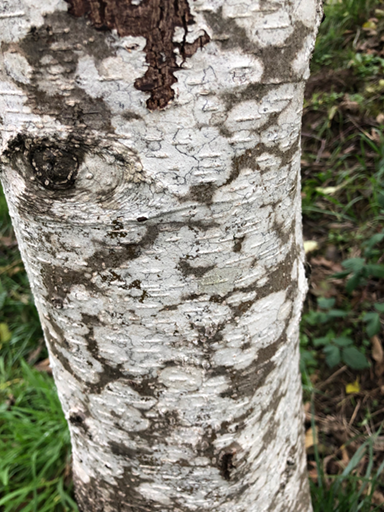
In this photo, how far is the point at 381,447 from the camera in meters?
1.77

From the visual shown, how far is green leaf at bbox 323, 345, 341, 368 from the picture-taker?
6.15ft

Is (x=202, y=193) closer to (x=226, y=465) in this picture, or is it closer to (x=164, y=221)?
(x=164, y=221)

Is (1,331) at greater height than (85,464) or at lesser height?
lesser

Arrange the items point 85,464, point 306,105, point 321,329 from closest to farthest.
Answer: point 85,464, point 321,329, point 306,105

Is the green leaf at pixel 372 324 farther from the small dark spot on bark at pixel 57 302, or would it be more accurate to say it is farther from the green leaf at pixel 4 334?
the green leaf at pixel 4 334

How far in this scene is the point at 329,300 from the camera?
207 centimetres

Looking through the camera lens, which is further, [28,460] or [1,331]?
[1,331]

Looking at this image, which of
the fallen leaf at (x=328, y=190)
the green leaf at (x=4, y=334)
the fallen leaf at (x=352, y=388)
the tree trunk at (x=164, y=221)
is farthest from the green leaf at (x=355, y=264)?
the green leaf at (x=4, y=334)

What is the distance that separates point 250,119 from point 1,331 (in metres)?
2.63

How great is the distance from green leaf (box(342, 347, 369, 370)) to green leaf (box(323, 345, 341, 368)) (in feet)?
0.11

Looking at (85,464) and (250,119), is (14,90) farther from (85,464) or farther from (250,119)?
→ (85,464)

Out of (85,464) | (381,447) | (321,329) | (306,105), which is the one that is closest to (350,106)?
(306,105)

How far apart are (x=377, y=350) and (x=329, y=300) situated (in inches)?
13.5

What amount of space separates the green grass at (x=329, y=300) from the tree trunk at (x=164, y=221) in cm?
99
